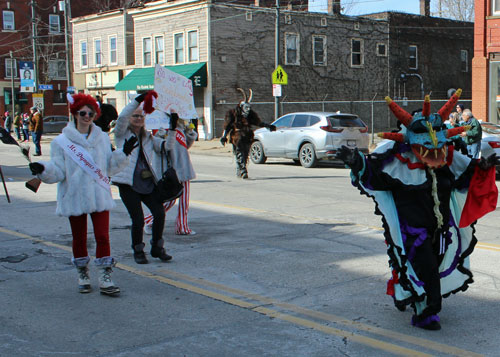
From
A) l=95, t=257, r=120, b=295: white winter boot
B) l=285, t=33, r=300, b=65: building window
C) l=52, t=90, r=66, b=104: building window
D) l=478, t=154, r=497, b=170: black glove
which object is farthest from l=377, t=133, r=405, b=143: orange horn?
l=52, t=90, r=66, b=104: building window

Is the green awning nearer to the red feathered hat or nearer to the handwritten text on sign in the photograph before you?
the handwritten text on sign

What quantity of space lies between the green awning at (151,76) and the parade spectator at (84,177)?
25425mm

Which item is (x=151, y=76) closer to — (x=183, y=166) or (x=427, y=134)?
(x=183, y=166)

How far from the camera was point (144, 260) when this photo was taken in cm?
704

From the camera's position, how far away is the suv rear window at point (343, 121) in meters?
18.8

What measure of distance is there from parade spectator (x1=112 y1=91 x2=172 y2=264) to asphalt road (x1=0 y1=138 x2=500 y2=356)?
213 mm

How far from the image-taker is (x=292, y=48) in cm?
3566

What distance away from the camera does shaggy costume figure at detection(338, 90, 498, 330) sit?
480cm

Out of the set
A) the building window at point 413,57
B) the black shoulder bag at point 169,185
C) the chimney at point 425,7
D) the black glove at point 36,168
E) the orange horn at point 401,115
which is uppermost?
the chimney at point 425,7

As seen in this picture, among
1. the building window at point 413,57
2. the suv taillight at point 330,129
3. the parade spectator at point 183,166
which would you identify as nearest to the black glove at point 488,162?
the parade spectator at point 183,166

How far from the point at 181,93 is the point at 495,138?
33.7 ft

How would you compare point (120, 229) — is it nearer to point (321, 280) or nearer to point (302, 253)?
point (302, 253)

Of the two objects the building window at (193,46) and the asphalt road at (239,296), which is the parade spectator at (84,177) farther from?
the building window at (193,46)

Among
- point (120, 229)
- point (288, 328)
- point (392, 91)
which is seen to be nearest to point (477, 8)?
point (392, 91)
